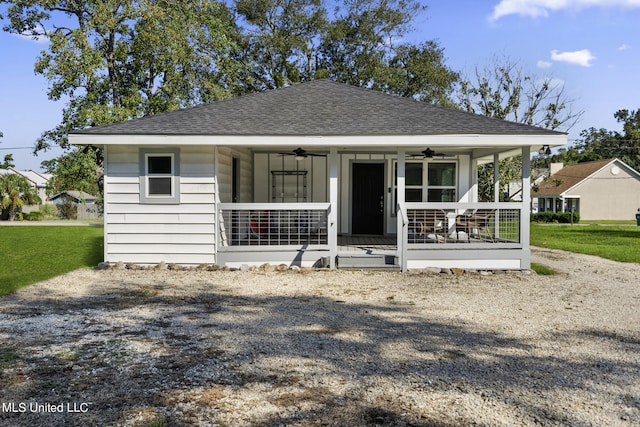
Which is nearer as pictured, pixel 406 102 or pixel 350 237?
pixel 406 102

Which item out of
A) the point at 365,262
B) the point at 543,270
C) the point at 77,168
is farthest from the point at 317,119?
the point at 77,168

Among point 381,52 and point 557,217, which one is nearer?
point 381,52

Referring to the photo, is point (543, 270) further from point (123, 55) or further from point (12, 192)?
point (12, 192)

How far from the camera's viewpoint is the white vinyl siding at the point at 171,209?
10.6m

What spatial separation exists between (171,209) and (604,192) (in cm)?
4336

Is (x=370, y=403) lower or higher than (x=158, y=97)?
lower

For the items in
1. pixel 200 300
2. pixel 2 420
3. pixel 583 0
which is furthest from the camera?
pixel 583 0

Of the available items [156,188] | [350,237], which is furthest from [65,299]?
[350,237]

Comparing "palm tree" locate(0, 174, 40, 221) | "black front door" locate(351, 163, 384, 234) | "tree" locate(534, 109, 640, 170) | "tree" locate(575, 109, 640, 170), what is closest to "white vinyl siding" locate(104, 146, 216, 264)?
"black front door" locate(351, 163, 384, 234)

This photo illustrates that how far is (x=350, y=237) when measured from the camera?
13.6 meters

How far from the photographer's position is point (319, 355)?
473 centimetres

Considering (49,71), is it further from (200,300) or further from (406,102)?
(200,300)

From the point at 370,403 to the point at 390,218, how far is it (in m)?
10.5

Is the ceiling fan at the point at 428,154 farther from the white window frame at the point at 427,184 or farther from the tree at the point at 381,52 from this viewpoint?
the tree at the point at 381,52
